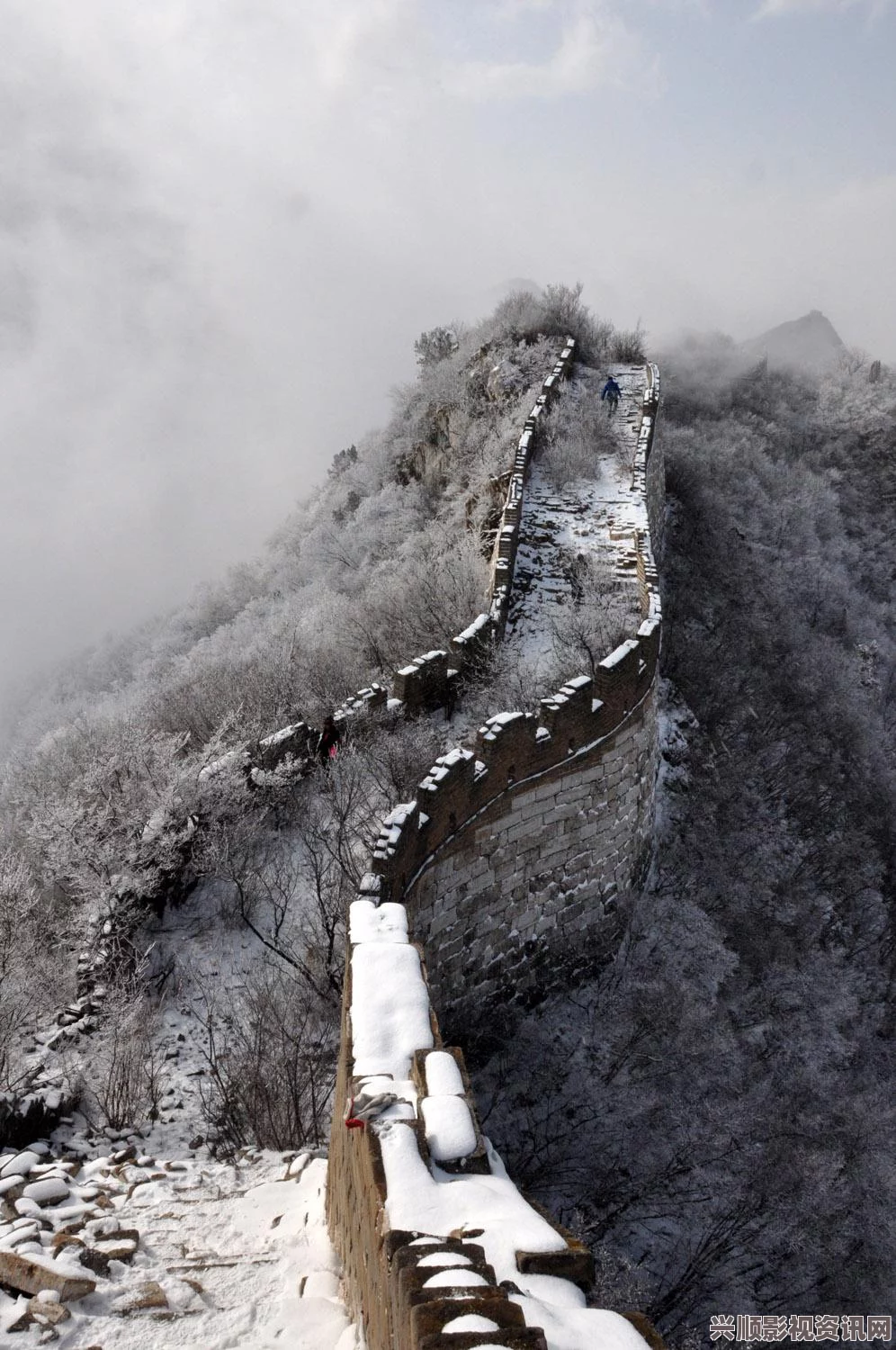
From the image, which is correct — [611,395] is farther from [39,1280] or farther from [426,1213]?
[39,1280]

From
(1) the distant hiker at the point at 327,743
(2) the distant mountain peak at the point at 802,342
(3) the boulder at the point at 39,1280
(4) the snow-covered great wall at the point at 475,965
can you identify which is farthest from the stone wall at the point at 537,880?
(2) the distant mountain peak at the point at 802,342

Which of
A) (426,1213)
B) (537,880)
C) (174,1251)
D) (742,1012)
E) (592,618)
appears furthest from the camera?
(592,618)

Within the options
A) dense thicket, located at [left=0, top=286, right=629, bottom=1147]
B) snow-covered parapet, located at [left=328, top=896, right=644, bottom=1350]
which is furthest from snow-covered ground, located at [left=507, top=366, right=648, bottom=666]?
snow-covered parapet, located at [left=328, top=896, right=644, bottom=1350]

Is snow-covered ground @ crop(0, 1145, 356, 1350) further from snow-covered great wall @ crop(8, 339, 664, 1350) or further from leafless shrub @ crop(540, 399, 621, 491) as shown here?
leafless shrub @ crop(540, 399, 621, 491)

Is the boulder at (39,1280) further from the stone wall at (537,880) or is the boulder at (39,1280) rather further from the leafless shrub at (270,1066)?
the stone wall at (537,880)

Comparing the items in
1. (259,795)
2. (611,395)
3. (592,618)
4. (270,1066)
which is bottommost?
(270,1066)

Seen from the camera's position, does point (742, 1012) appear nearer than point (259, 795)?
No

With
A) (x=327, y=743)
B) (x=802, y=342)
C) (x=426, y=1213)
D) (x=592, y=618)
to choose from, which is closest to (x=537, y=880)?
(x=327, y=743)
